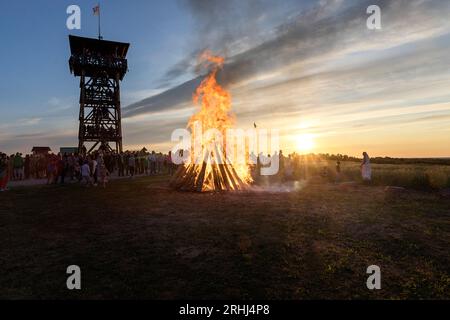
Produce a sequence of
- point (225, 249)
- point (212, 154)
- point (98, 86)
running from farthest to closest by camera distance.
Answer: point (98, 86) → point (212, 154) → point (225, 249)

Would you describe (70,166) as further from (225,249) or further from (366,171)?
(366,171)

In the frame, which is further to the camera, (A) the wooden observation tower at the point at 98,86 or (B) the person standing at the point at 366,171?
(A) the wooden observation tower at the point at 98,86

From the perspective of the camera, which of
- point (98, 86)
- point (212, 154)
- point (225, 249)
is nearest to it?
point (225, 249)

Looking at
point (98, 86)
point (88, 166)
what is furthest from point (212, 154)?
point (98, 86)

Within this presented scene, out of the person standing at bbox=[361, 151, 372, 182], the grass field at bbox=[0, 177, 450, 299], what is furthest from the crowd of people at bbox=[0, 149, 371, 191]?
the grass field at bbox=[0, 177, 450, 299]

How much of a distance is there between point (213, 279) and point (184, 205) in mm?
6951

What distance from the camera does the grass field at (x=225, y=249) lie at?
4910 mm

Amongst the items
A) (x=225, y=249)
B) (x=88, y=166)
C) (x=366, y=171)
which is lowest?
(x=225, y=249)

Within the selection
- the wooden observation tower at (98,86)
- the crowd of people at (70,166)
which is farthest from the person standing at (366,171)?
the wooden observation tower at (98,86)

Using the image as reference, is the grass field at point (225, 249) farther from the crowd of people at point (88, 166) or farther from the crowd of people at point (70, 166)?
the crowd of people at point (88, 166)

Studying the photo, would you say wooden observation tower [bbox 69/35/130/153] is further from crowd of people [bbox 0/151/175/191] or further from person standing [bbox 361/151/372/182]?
person standing [bbox 361/151/372/182]

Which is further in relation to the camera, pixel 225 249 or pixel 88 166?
pixel 88 166

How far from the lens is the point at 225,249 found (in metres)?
6.67
